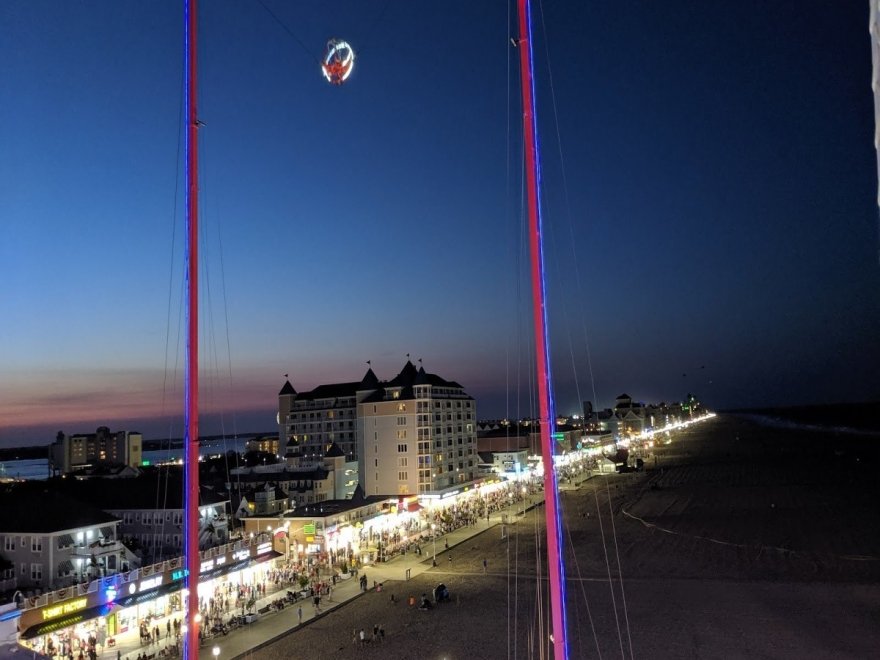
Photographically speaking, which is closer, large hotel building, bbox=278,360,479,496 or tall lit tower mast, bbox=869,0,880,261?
tall lit tower mast, bbox=869,0,880,261

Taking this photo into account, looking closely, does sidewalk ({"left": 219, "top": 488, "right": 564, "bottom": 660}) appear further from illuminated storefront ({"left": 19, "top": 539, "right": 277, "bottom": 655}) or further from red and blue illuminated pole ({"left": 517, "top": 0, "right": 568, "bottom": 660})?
red and blue illuminated pole ({"left": 517, "top": 0, "right": 568, "bottom": 660})

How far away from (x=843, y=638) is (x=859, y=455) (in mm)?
90805

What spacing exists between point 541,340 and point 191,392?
585 centimetres

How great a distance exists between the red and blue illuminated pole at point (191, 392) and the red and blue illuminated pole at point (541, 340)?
5670 mm

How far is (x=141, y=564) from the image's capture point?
101 ft

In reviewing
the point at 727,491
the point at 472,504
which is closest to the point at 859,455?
the point at 727,491

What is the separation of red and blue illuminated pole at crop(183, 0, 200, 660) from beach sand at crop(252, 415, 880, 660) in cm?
1225

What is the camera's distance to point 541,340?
9.28 meters

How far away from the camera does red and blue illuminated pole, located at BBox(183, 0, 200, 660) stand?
1069 cm

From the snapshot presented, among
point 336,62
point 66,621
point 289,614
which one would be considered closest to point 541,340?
point 336,62

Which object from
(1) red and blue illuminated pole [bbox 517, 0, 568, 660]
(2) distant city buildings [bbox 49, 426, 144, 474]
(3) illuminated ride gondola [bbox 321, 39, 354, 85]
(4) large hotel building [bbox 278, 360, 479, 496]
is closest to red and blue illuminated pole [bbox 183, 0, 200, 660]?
(3) illuminated ride gondola [bbox 321, 39, 354, 85]

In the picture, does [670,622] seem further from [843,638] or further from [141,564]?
[141,564]

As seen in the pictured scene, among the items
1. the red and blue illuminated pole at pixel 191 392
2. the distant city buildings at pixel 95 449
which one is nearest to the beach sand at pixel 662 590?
the red and blue illuminated pole at pixel 191 392

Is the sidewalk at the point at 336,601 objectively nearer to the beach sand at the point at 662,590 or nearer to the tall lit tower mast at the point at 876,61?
the beach sand at the point at 662,590
